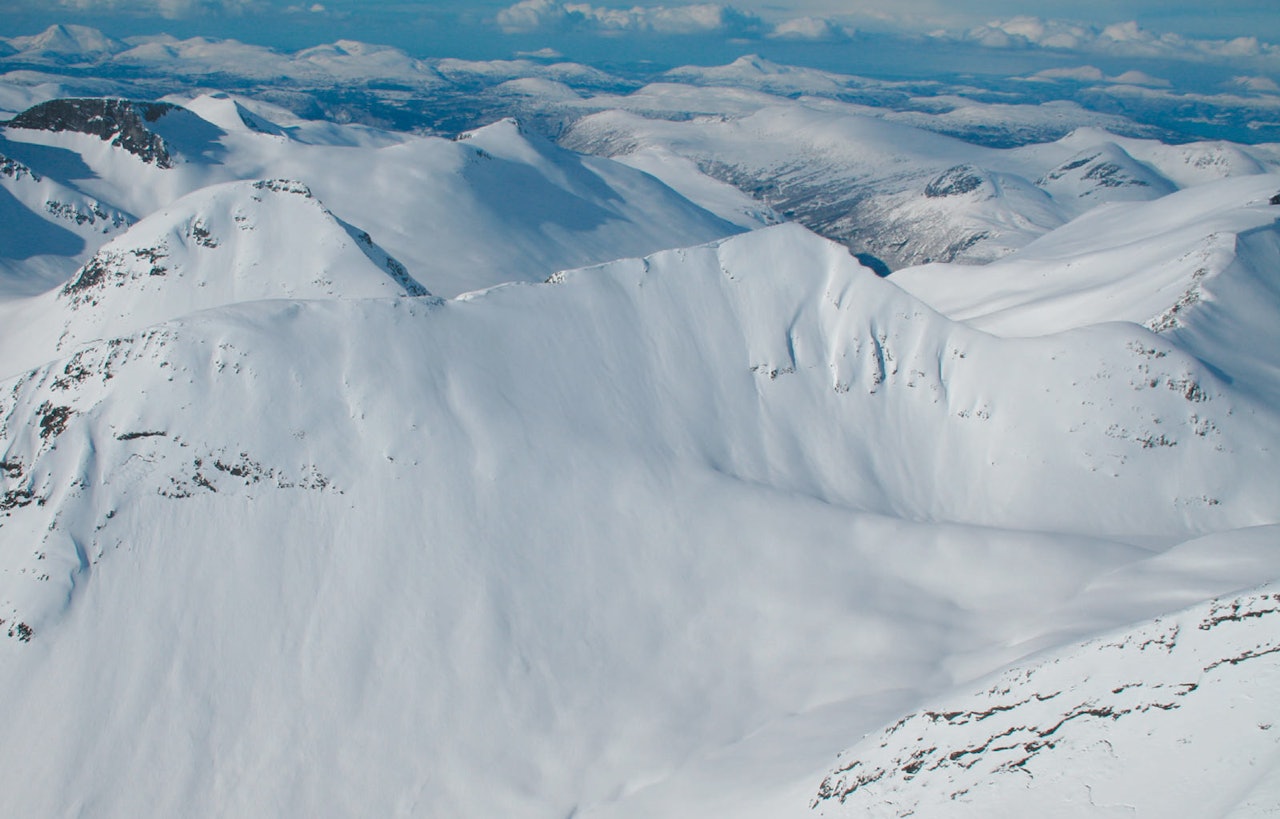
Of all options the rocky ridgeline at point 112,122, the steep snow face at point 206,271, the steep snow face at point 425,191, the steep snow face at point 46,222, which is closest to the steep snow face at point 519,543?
the steep snow face at point 206,271

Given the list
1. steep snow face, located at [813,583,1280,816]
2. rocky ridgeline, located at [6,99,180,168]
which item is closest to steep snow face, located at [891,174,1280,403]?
steep snow face, located at [813,583,1280,816]

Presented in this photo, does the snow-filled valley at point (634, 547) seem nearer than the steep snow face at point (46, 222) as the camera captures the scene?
Yes

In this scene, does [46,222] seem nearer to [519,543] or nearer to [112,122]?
[112,122]

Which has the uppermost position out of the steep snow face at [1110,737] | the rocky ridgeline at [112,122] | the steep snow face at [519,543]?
the rocky ridgeline at [112,122]

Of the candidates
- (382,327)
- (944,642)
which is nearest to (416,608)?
(382,327)

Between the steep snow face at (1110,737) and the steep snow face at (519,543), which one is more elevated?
the steep snow face at (1110,737)

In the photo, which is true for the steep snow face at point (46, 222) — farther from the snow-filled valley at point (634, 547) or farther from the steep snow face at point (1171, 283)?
the steep snow face at point (1171, 283)

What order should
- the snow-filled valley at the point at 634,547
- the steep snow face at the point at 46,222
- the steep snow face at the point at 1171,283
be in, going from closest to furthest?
the snow-filled valley at the point at 634,547
the steep snow face at the point at 1171,283
the steep snow face at the point at 46,222

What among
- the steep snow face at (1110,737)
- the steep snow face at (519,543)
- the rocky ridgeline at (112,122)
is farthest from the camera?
the rocky ridgeline at (112,122)
